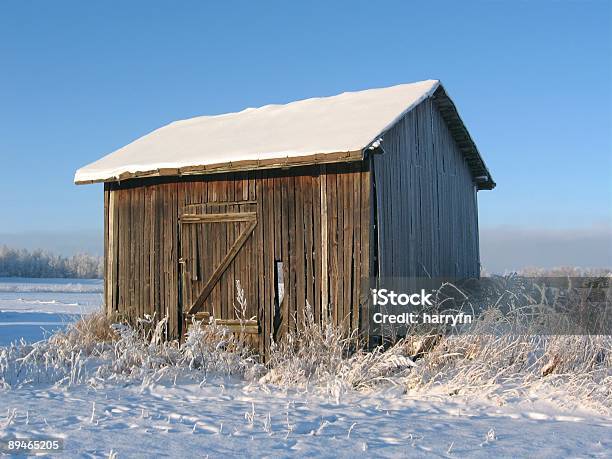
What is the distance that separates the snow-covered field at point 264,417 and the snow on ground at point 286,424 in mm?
12

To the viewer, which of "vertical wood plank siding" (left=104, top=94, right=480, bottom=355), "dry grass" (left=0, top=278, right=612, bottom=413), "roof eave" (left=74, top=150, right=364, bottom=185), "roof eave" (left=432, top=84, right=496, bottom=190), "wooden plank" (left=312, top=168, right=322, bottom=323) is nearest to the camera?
"dry grass" (left=0, top=278, right=612, bottom=413)

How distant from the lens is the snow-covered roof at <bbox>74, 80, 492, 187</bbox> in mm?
10094

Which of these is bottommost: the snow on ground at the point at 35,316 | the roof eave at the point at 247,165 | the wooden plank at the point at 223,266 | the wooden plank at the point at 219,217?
the snow on ground at the point at 35,316

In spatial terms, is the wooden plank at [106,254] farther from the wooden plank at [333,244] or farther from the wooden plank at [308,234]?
the wooden plank at [333,244]

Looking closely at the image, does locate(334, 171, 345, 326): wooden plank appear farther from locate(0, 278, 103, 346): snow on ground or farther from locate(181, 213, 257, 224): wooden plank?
locate(0, 278, 103, 346): snow on ground

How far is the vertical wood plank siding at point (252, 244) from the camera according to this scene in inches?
401

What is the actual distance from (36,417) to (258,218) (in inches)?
190

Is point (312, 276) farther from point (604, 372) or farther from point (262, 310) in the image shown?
point (604, 372)

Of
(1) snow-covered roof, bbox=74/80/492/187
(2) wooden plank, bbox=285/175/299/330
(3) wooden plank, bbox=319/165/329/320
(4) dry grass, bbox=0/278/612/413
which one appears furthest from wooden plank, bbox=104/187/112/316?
(3) wooden plank, bbox=319/165/329/320

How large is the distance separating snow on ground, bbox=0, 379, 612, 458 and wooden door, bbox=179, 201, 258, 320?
2409mm

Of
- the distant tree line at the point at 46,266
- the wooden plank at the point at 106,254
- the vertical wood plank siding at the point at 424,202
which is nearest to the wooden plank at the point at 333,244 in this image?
the vertical wood plank siding at the point at 424,202

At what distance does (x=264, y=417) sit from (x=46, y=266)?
76922 mm

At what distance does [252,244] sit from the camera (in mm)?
10977

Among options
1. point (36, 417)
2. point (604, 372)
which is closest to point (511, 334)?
point (604, 372)
